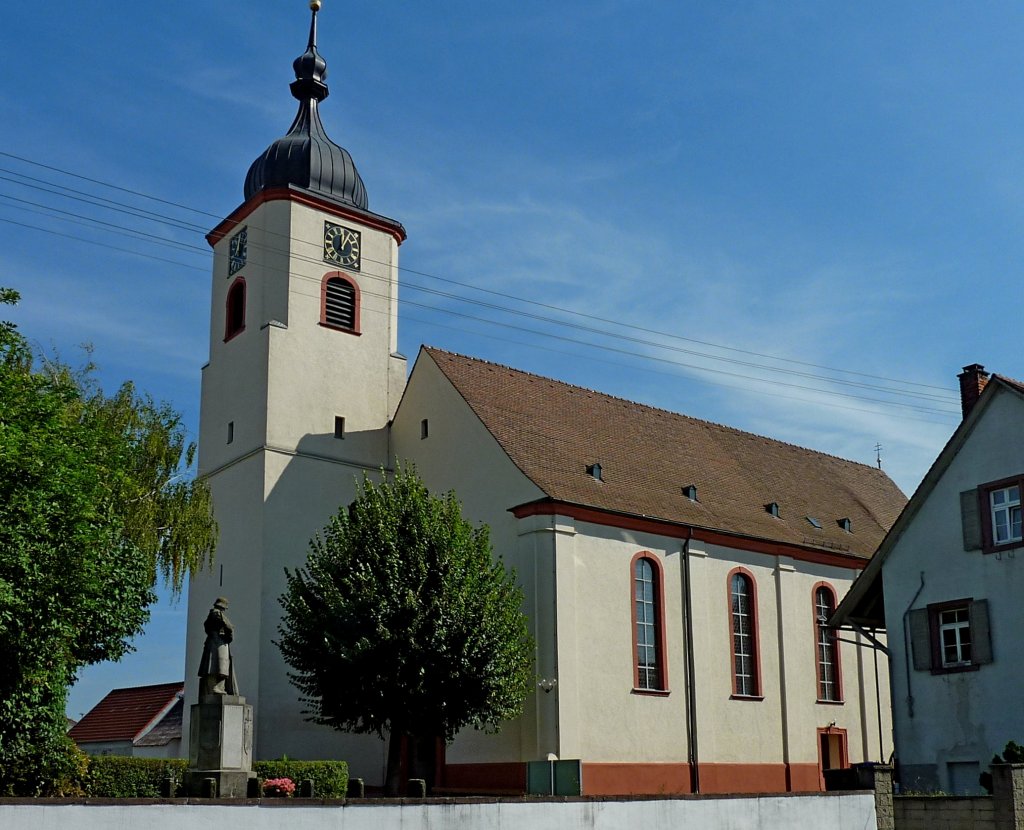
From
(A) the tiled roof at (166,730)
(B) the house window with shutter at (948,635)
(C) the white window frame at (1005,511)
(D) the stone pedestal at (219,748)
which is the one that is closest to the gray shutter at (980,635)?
(B) the house window with shutter at (948,635)

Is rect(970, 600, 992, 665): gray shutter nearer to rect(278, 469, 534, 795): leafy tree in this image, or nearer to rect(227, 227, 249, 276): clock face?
rect(278, 469, 534, 795): leafy tree

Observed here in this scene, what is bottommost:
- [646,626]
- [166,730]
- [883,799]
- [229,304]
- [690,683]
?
[883,799]

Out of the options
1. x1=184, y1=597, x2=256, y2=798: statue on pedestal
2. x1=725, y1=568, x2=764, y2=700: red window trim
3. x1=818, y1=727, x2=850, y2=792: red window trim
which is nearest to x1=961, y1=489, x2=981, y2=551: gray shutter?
x1=725, y1=568, x2=764, y2=700: red window trim

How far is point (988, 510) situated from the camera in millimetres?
23625

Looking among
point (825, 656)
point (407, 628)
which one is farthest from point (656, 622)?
point (407, 628)

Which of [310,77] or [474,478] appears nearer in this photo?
[474,478]

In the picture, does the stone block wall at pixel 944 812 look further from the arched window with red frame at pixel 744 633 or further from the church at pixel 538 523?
the arched window with red frame at pixel 744 633

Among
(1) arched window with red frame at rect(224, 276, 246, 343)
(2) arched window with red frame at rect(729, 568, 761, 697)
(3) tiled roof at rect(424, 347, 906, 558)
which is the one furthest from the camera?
(1) arched window with red frame at rect(224, 276, 246, 343)

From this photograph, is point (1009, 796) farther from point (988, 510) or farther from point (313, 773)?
point (313, 773)

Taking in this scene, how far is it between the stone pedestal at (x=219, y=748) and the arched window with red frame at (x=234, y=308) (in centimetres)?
1835

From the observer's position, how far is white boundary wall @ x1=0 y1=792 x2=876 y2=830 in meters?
12.5

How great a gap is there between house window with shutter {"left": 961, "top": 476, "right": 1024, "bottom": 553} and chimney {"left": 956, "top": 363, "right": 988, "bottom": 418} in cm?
459

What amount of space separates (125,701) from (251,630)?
17.2m

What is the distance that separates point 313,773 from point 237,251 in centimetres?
1593
